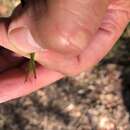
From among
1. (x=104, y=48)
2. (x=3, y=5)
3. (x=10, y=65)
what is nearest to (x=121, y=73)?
(x=104, y=48)

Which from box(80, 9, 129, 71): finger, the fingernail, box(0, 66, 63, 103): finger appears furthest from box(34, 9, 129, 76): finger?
the fingernail

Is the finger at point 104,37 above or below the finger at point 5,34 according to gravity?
below

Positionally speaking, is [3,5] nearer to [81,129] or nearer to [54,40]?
[81,129]

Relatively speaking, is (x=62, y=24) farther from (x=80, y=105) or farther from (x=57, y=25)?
(x=80, y=105)

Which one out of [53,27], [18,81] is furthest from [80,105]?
[53,27]

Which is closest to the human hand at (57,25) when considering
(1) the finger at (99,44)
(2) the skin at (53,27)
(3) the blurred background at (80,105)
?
(2) the skin at (53,27)

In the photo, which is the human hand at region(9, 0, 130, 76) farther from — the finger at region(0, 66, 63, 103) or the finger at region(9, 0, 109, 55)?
the finger at region(0, 66, 63, 103)

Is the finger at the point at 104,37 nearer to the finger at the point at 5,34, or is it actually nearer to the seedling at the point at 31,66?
the seedling at the point at 31,66
